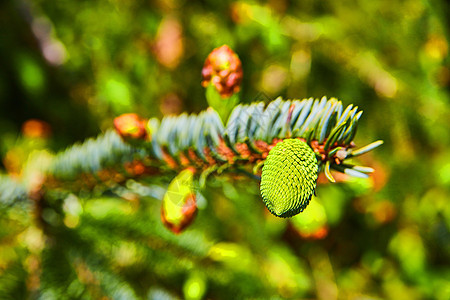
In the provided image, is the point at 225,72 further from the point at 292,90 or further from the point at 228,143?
the point at 292,90

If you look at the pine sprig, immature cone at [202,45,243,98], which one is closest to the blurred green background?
the pine sprig

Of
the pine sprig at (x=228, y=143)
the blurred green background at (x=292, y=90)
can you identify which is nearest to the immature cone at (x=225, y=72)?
the pine sprig at (x=228, y=143)

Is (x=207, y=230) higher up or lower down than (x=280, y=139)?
lower down

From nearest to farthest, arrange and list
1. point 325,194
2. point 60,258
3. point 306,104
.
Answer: point 306,104 < point 60,258 < point 325,194

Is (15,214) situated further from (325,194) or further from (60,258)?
(325,194)

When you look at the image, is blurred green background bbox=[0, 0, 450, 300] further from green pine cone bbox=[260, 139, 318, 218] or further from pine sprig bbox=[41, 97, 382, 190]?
green pine cone bbox=[260, 139, 318, 218]

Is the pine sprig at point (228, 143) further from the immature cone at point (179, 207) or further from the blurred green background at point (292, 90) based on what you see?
the blurred green background at point (292, 90)

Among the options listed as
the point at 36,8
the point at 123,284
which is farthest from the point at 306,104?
the point at 36,8
